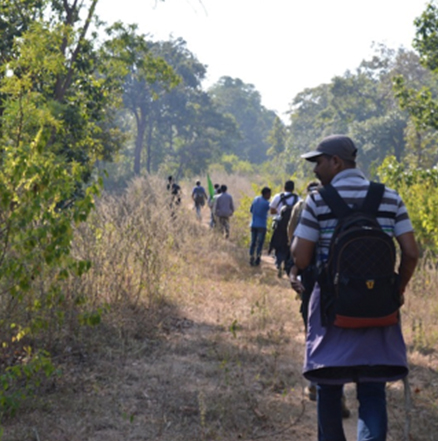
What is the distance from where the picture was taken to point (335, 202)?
3221mm

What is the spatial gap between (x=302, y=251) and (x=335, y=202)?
0.26 meters

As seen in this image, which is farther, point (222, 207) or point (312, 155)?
point (222, 207)

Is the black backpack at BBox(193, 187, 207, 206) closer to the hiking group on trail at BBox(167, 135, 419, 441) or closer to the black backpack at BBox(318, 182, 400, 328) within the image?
the hiking group on trail at BBox(167, 135, 419, 441)

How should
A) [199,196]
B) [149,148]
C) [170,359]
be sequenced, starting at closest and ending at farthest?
[170,359]
[199,196]
[149,148]

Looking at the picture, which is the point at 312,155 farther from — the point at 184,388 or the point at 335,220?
the point at 184,388

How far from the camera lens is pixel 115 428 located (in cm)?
489

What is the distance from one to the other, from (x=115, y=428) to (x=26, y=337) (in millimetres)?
1672

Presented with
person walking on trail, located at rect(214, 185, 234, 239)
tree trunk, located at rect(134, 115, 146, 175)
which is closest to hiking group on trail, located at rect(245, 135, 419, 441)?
person walking on trail, located at rect(214, 185, 234, 239)

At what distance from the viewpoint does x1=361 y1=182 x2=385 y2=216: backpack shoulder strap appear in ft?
10.6

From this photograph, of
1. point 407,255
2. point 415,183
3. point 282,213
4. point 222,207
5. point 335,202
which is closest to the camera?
point 335,202

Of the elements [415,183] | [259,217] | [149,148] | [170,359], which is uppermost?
[149,148]

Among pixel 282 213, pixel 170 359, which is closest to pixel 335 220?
pixel 170 359

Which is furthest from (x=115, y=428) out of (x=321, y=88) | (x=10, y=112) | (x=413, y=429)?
(x=321, y=88)

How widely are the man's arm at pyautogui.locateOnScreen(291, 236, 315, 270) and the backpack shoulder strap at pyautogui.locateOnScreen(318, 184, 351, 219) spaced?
18cm
